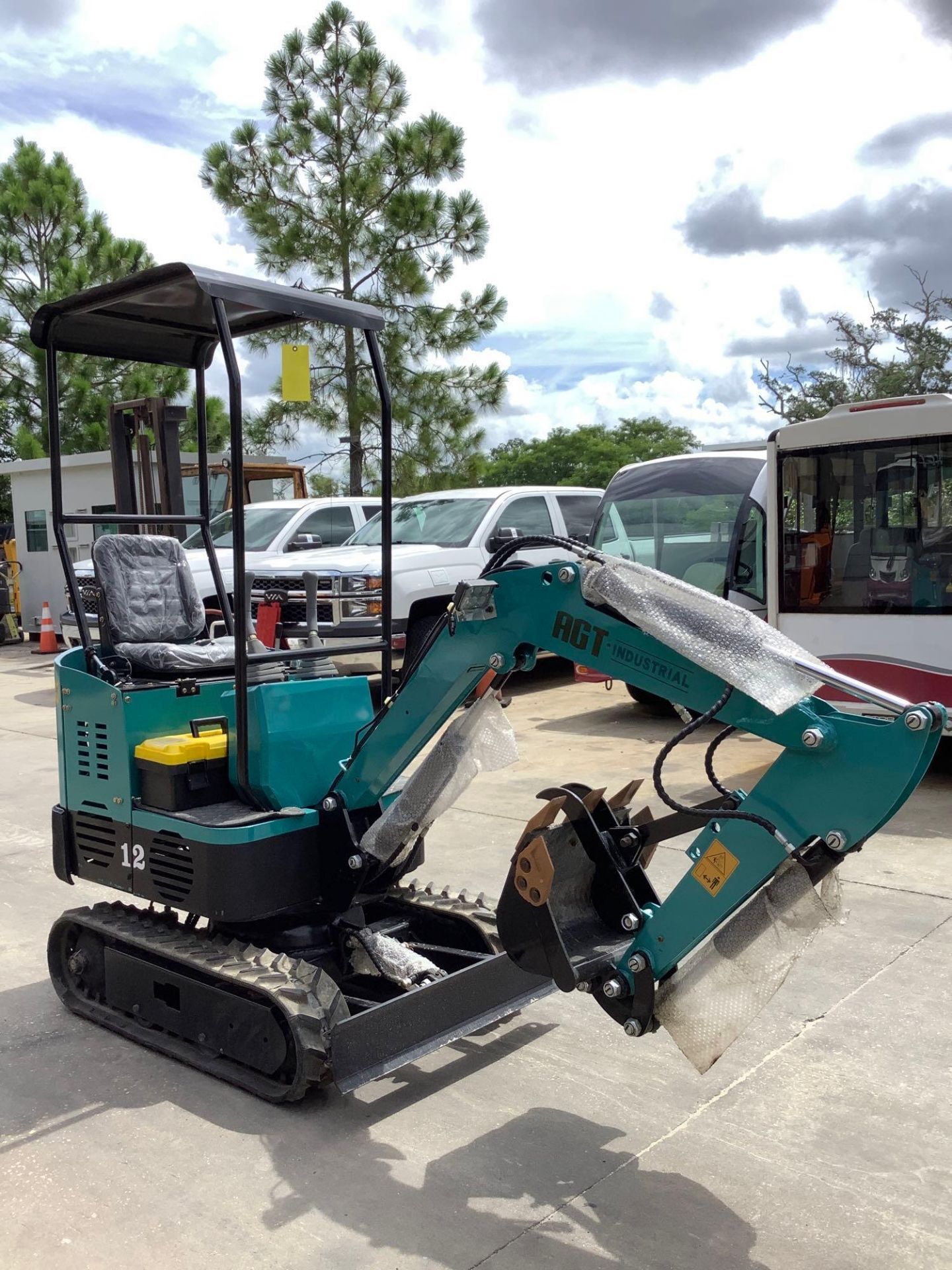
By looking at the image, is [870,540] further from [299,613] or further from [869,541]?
[299,613]

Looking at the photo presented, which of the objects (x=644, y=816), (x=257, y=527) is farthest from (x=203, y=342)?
(x=257, y=527)

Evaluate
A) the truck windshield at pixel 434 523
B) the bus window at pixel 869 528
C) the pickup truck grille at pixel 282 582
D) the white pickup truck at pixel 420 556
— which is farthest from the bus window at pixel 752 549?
Answer: the pickup truck grille at pixel 282 582

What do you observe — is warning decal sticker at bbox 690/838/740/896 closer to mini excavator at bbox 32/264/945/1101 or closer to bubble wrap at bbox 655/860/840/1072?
mini excavator at bbox 32/264/945/1101

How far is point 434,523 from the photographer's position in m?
12.8

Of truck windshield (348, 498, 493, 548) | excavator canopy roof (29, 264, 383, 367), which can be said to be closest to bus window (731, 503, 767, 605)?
truck windshield (348, 498, 493, 548)

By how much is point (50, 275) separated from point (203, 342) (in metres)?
22.8

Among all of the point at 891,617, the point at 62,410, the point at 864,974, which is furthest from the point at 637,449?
the point at 864,974

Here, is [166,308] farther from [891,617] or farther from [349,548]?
[349,548]

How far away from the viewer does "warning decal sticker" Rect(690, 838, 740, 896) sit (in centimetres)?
317

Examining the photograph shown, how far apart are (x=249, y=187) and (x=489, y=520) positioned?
8116 millimetres

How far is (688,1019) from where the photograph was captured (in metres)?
3.23

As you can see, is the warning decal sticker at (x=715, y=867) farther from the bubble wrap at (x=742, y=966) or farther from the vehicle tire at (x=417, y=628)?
the vehicle tire at (x=417, y=628)

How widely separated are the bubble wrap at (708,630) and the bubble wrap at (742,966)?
0.49 metres

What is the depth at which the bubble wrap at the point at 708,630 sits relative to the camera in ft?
10.1
